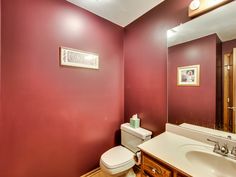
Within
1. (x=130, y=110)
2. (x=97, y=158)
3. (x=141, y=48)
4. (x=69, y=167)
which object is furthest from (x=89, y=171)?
(x=141, y=48)

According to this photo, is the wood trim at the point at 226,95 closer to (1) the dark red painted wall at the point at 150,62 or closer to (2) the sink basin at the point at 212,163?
(2) the sink basin at the point at 212,163

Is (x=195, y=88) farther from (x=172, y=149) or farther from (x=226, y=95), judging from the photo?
(x=172, y=149)

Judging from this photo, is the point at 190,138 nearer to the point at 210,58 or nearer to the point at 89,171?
the point at 210,58

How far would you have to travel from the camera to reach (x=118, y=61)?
6.81 feet

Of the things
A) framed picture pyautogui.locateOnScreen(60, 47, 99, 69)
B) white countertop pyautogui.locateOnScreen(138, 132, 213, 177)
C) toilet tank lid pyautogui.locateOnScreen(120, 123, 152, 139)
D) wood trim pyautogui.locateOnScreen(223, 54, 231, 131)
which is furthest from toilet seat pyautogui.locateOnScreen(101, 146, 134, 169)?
framed picture pyautogui.locateOnScreen(60, 47, 99, 69)

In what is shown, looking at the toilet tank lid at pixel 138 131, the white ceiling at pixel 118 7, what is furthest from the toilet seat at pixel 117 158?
the white ceiling at pixel 118 7

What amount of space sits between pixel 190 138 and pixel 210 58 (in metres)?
0.80

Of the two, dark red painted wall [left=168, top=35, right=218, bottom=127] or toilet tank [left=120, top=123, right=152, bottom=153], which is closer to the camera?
dark red painted wall [left=168, top=35, right=218, bottom=127]

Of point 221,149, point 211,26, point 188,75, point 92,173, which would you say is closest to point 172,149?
point 221,149

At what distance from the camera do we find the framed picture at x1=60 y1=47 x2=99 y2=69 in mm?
1473

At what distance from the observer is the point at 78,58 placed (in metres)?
1.59

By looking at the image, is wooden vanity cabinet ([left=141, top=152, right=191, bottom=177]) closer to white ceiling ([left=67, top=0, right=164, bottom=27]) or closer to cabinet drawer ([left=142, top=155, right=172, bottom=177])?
cabinet drawer ([left=142, top=155, right=172, bottom=177])

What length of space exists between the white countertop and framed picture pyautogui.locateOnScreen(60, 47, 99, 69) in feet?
3.88

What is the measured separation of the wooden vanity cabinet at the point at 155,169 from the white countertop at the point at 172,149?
39 mm
